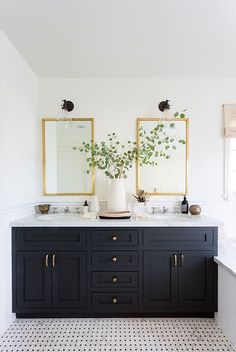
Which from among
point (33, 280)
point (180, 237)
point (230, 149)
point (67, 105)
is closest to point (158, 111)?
point (230, 149)

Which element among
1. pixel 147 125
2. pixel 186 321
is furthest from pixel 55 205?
pixel 186 321

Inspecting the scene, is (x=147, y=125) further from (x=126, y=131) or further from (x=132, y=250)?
(x=132, y=250)

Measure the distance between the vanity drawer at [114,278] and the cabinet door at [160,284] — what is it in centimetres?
11

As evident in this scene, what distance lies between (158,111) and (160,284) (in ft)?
5.93

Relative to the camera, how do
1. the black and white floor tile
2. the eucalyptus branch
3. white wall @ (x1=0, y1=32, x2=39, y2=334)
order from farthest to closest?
the eucalyptus branch
white wall @ (x1=0, y1=32, x2=39, y2=334)
the black and white floor tile

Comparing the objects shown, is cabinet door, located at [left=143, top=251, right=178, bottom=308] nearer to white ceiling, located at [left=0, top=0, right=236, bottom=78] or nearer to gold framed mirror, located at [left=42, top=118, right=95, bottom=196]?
gold framed mirror, located at [left=42, top=118, right=95, bottom=196]

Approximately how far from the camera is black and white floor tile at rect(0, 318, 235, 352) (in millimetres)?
1940

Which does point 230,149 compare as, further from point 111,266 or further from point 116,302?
point 116,302

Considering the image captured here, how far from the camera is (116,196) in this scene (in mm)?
2656

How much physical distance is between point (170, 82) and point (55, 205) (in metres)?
1.91

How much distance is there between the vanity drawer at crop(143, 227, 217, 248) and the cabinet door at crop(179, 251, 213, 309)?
9 centimetres

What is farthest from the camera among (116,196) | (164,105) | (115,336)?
(164,105)

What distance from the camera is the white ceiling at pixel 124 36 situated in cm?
177

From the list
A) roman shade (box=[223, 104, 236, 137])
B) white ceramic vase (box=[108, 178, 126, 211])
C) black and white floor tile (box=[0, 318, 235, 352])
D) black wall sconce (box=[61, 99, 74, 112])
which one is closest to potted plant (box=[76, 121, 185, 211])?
white ceramic vase (box=[108, 178, 126, 211])
